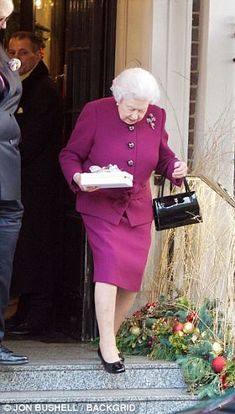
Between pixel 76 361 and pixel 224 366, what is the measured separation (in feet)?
2.79

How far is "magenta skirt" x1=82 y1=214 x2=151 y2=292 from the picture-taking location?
229 inches

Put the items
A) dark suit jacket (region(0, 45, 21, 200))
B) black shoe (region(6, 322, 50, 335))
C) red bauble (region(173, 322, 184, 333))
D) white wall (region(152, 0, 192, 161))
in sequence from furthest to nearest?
1. black shoe (region(6, 322, 50, 335))
2. white wall (region(152, 0, 192, 161))
3. red bauble (region(173, 322, 184, 333))
4. dark suit jacket (region(0, 45, 21, 200))

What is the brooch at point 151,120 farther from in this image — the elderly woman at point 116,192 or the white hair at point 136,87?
the white hair at point 136,87

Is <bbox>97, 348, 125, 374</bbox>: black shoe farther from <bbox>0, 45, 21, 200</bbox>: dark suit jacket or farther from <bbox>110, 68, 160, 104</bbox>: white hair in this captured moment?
<bbox>110, 68, 160, 104</bbox>: white hair

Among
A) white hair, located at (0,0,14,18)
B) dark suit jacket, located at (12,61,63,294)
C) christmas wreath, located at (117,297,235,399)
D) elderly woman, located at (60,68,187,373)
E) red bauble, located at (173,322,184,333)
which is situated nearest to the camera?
white hair, located at (0,0,14,18)

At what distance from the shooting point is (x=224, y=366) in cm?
588

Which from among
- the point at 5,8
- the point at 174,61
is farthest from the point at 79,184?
the point at 174,61

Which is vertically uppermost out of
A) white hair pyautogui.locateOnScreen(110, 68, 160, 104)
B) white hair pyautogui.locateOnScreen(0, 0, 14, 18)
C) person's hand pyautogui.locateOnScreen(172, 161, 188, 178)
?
white hair pyautogui.locateOnScreen(0, 0, 14, 18)

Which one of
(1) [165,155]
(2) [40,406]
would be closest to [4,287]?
(2) [40,406]

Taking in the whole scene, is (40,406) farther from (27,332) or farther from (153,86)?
(153,86)

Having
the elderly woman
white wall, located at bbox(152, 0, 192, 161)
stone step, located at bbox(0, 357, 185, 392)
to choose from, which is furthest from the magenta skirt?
white wall, located at bbox(152, 0, 192, 161)

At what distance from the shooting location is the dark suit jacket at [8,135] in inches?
218

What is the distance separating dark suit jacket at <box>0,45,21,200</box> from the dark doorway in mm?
1265

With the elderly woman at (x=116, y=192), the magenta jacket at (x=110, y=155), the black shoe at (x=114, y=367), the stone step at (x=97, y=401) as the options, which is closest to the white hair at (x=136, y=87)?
the elderly woman at (x=116, y=192)
